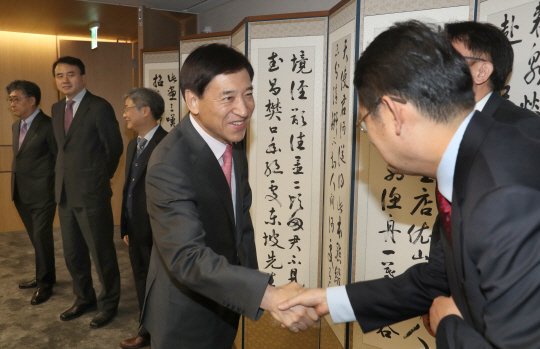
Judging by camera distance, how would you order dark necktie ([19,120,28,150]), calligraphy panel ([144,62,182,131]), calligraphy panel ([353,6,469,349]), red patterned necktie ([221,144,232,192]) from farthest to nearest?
calligraphy panel ([144,62,182,131]) → dark necktie ([19,120,28,150]) → calligraphy panel ([353,6,469,349]) → red patterned necktie ([221,144,232,192])

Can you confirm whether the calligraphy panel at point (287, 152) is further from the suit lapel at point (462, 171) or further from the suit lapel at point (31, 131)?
the suit lapel at point (31, 131)

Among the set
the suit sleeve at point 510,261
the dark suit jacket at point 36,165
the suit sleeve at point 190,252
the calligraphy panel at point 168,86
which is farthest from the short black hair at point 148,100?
the suit sleeve at point 510,261

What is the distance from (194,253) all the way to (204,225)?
0.52ft

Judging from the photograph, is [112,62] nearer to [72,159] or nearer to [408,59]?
[72,159]

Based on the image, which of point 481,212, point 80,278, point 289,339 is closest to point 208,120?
point 481,212

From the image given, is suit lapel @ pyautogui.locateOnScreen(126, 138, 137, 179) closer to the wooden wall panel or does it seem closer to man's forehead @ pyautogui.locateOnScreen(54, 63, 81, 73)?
man's forehead @ pyautogui.locateOnScreen(54, 63, 81, 73)

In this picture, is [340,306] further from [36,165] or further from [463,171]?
[36,165]

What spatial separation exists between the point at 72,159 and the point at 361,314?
8.50ft

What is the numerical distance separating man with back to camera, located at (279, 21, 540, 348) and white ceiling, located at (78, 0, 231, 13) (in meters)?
3.84

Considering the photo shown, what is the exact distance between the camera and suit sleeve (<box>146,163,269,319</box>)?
1271 mm

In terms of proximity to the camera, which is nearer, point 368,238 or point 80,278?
point 368,238

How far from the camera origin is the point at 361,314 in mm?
1320

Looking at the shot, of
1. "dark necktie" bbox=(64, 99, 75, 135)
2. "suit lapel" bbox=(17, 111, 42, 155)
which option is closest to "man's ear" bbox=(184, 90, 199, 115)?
"dark necktie" bbox=(64, 99, 75, 135)

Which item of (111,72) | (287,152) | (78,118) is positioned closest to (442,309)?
(287,152)
